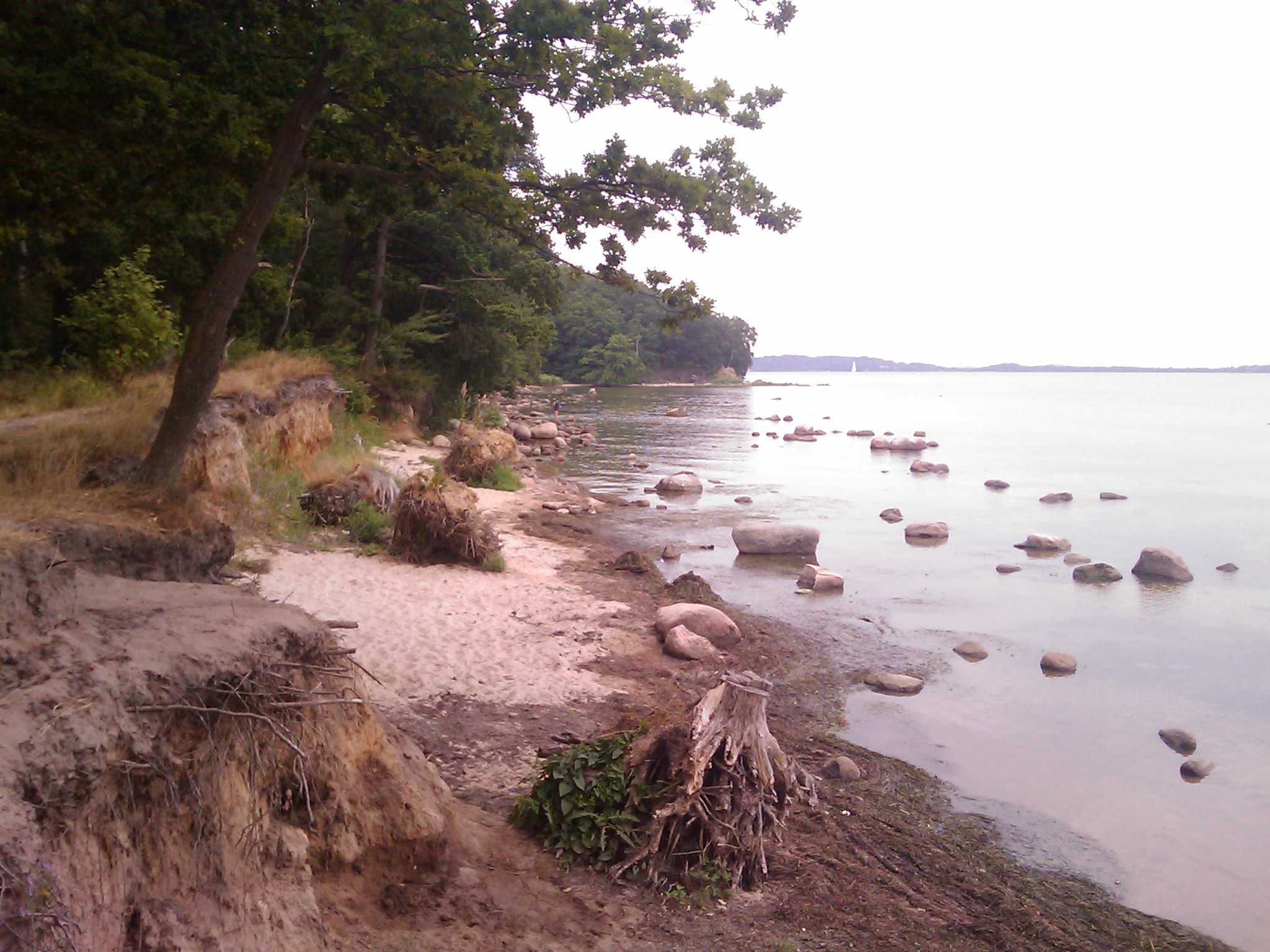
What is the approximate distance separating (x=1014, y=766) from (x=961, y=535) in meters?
15.6

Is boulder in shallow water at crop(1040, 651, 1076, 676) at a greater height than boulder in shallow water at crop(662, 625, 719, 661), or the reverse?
boulder in shallow water at crop(662, 625, 719, 661)

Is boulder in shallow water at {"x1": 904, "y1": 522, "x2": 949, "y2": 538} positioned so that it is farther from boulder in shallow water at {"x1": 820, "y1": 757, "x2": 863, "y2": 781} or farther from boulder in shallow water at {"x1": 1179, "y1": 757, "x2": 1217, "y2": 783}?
boulder in shallow water at {"x1": 820, "y1": 757, "x2": 863, "y2": 781}

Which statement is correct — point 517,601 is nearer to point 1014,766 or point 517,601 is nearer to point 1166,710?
point 1014,766

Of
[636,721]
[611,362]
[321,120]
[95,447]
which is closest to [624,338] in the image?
[611,362]

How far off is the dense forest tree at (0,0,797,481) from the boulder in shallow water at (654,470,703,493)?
63.2 ft

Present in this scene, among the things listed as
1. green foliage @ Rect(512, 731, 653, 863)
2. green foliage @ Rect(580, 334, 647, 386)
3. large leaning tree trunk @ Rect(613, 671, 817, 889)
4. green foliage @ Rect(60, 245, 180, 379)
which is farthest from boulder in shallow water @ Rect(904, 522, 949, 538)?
green foliage @ Rect(580, 334, 647, 386)

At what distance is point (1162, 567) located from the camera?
806 inches

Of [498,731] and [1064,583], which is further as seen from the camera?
[1064,583]

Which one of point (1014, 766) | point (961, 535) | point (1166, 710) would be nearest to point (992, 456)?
point (961, 535)

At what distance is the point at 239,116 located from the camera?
8.94 m

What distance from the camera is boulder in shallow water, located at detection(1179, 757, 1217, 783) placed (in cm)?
1033

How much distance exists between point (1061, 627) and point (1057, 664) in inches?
108

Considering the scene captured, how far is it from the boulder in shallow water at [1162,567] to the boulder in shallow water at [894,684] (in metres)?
10.7

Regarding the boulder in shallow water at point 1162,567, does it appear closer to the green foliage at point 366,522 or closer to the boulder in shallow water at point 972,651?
the boulder in shallow water at point 972,651
